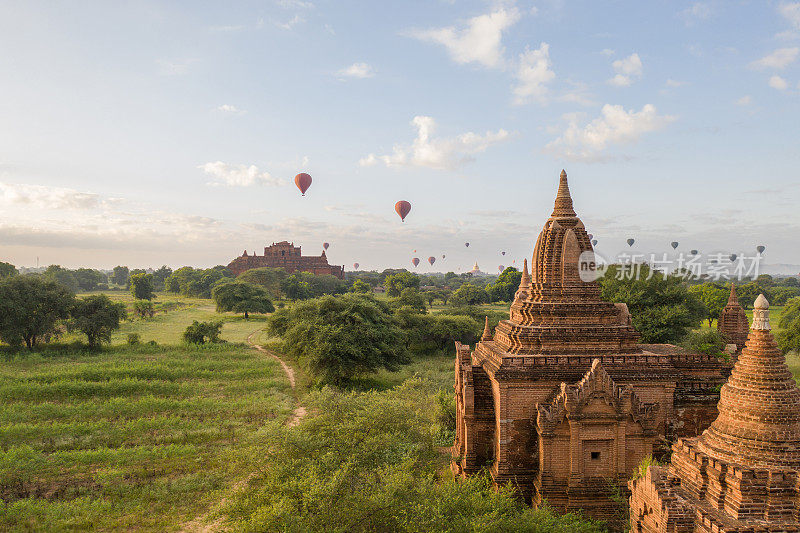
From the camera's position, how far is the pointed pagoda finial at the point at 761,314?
26.0 ft

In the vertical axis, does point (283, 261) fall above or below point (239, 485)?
→ above

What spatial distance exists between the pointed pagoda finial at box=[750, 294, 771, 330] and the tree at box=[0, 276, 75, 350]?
48.9 metres

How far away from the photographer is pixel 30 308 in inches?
1564

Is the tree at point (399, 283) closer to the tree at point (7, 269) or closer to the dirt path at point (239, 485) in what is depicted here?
the dirt path at point (239, 485)

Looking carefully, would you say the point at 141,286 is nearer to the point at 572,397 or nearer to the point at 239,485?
the point at 239,485

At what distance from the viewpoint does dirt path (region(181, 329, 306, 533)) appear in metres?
13.5

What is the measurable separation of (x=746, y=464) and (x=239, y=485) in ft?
38.4

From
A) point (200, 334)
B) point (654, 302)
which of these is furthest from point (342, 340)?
point (654, 302)

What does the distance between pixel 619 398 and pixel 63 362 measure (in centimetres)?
4102

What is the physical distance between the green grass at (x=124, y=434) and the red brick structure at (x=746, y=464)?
1112 centimetres

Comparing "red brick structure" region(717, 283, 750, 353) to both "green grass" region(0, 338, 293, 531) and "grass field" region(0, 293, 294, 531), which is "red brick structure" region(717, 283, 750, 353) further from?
"green grass" region(0, 338, 293, 531)

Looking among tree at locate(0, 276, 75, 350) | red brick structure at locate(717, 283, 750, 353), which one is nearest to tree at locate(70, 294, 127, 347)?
tree at locate(0, 276, 75, 350)

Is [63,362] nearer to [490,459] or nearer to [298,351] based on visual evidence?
[298,351]

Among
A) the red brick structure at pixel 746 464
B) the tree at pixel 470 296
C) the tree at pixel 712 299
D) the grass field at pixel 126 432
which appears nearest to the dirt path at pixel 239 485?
the grass field at pixel 126 432
